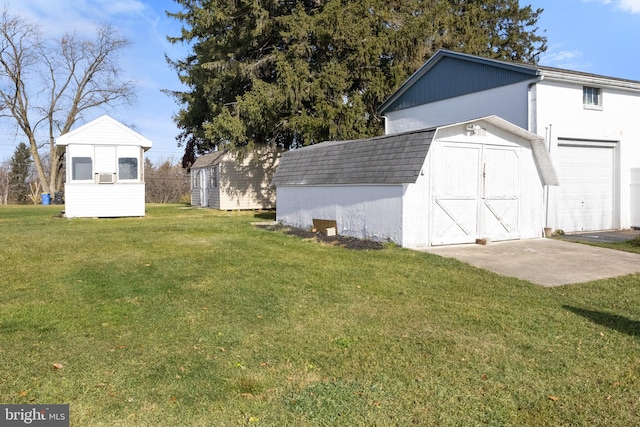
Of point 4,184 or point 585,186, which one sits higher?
point 4,184

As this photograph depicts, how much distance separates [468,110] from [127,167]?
12.3 m

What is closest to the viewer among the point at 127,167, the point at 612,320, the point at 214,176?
the point at 612,320

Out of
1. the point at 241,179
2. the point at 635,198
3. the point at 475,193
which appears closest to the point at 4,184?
the point at 241,179

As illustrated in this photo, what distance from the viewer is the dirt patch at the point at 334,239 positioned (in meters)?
9.81

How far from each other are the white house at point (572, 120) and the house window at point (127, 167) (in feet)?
37.4

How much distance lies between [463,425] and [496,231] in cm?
873

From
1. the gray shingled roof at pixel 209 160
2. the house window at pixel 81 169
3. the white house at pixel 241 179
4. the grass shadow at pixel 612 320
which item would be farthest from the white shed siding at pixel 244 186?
the grass shadow at pixel 612 320

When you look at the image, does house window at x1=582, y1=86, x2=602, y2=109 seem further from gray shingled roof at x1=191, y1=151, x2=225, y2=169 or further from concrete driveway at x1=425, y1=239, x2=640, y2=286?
gray shingled roof at x1=191, y1=151, x2=225, y2=169

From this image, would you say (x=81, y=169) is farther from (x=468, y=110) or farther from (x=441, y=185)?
(x=468, y=110)

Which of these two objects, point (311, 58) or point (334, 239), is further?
point (311, 58)

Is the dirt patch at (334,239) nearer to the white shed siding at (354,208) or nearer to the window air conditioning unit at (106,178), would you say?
the white shed siding at (354,208)

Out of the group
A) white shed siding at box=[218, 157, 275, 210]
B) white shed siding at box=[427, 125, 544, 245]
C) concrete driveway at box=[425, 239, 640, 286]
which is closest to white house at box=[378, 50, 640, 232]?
white shed siding at box=[427, 125, 544, 245]

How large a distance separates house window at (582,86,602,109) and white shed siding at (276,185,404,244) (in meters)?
7.39

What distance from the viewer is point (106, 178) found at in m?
17.2
